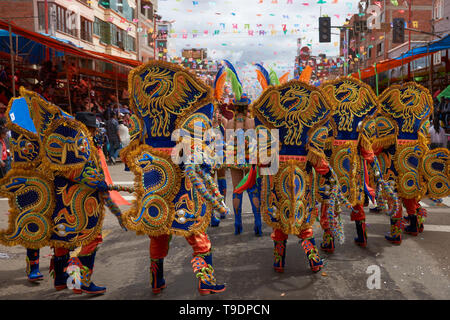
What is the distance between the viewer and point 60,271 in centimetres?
361

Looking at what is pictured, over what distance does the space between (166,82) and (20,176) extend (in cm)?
154

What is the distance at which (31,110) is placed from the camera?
3.23 metres

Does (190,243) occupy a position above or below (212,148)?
below

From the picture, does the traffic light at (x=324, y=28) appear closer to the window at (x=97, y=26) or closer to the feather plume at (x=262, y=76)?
the feather plume at (x=262, y=76)

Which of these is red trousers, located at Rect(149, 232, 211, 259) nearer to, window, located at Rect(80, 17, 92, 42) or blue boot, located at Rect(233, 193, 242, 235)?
blue boot, located at Rect(233, 193, 242, 235)

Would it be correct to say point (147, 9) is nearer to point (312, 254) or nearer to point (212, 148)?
point (212, 148)

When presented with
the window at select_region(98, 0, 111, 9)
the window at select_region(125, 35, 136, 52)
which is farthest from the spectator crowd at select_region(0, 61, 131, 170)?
the window at select_region(125, 35, 136, 52)

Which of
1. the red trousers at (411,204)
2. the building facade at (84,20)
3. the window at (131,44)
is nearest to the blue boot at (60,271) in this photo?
the red trousers at (411,204)

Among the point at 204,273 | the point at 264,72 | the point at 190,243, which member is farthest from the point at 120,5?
the point at 204,273

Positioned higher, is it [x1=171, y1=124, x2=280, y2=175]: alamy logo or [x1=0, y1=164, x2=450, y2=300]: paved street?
[x1=171, y1=124, x2=280, y2=175]: alamy logo

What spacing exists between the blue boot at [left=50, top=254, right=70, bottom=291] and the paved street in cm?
8

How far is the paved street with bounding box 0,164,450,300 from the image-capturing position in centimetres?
362

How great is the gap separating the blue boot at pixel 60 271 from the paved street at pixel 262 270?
0.08 metres

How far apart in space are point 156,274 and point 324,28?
16.5m
